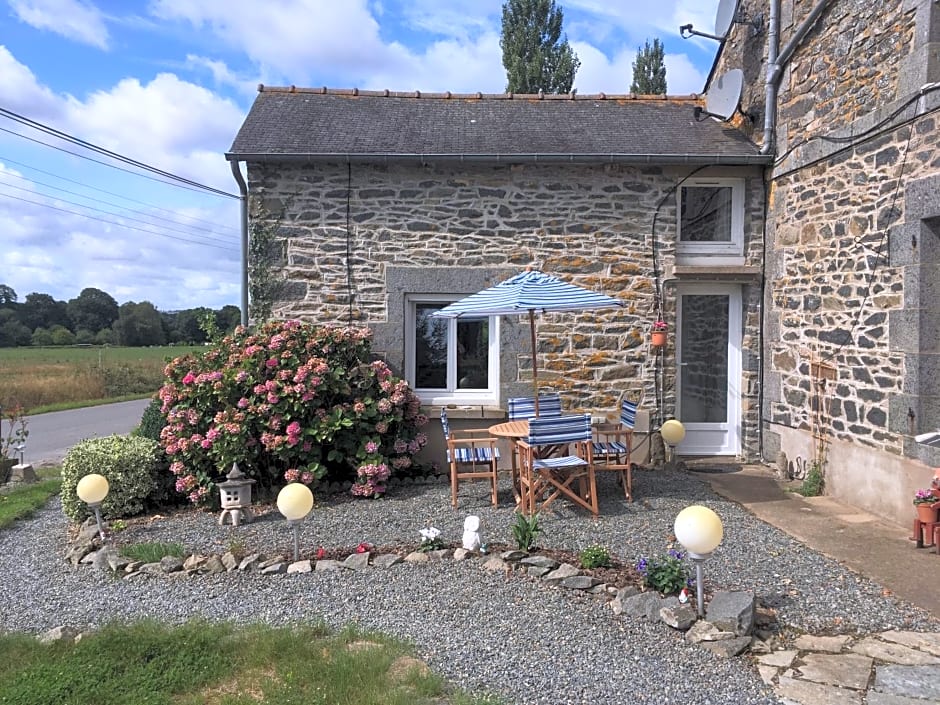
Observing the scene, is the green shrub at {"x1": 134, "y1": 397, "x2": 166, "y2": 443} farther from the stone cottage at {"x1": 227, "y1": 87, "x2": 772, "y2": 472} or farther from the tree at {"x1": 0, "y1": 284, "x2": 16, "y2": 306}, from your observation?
the tree at {"x1": 0, "y1": 284, "x2": 16, "y2": 306}

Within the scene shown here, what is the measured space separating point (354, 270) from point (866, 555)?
5532mm

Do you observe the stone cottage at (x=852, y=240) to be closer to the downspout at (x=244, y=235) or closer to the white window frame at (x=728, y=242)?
the white window frame at (x=728, y=242)

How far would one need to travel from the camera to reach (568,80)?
1964 centimetres

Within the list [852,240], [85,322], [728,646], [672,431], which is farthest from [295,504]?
[85,322]

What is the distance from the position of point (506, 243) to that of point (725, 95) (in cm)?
322

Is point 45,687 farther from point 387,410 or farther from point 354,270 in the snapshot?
point 354,270

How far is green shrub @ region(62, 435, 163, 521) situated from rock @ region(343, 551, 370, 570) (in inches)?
103

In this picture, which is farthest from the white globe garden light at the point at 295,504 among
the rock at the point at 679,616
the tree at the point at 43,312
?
the tree at the point at 43,312

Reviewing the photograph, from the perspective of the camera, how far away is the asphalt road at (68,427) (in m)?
11.6

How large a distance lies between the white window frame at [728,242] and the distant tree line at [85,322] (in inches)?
1131

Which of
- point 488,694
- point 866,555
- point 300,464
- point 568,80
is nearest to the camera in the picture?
point 488,694

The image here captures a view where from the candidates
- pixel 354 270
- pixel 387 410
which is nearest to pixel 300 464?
pixel 387 410

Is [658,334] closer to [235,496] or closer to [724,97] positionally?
[724,97]

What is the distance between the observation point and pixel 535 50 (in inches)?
780
